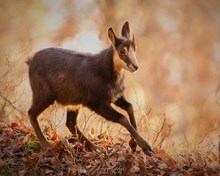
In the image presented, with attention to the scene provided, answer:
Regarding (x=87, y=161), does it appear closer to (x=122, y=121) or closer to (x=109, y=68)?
(x=122, y=121)

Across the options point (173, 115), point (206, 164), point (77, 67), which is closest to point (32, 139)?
point (77, 67)

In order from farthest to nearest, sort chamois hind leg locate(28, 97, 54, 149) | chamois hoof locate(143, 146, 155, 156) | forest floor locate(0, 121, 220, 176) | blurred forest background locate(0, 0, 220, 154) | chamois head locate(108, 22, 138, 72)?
blurred forest background locate(0, 0, 220, 154)
chamois hind leg locate(28, 97, 54, 149)
chamois head locate(108, 22, 138, 72)
chamois hoof locate(143, 146, 155, 156)
forest floor locate(0, 121, 220, 176)

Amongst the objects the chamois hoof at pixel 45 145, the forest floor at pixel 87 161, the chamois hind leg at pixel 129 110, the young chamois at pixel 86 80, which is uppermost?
the young chamois at pixel 86 80

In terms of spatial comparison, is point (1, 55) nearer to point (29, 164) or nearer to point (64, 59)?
Result: point (64, 59)

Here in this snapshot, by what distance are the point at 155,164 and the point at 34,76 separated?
7.67ft

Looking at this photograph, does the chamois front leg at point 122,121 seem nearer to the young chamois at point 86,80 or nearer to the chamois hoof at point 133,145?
the young chamois at point 86,80

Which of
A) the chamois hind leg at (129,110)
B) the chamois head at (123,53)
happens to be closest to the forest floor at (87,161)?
the chamois hind leg at (129,110)

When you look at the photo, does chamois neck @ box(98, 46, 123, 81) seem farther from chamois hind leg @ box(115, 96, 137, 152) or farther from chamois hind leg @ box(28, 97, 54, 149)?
chamois hind leg @ box(28, 97, 54, 149)

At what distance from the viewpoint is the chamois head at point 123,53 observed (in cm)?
693

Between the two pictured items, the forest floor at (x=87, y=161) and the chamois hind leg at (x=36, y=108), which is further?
the chamois hind leg at (x=36, y=108)

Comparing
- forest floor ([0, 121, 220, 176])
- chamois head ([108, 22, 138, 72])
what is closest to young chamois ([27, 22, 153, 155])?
chamois head ([108, 22, 138, 72])

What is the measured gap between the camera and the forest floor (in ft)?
20.8

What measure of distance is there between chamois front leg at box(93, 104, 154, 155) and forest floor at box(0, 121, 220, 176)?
5.5 inches

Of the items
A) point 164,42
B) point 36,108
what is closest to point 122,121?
point 36,108
